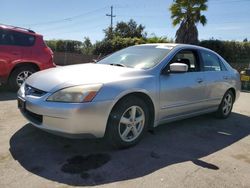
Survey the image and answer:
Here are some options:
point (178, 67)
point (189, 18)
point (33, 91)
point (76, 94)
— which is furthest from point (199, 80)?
point (189, 18)

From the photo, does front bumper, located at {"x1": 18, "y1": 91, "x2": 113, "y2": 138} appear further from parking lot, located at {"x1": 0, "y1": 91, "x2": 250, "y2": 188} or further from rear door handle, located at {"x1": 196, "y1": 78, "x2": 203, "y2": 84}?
rear door handle, located at {"x1": 196, "y1": 78, "x2": 203, "y2": 84}

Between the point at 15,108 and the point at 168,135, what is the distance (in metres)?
3.15

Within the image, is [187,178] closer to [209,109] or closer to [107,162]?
A: [107,162]

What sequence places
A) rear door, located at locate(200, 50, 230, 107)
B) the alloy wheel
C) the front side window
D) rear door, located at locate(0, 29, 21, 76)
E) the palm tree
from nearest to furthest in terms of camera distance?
1. the alloy wheel
2. the front side window
3. rear door, located at locate(200, 50, 230, 107)
4. rear door, located at locate(0, 29, 21, 76)
5. the palm tree

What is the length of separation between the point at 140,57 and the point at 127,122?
50.0 inches

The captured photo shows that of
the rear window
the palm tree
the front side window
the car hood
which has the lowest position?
the car hood

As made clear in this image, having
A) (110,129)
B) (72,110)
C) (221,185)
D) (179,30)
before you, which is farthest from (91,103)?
(179,30)

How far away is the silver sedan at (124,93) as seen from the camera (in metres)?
3.34

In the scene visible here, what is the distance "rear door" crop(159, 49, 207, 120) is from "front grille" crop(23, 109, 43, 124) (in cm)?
171

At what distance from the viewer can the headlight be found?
332cm

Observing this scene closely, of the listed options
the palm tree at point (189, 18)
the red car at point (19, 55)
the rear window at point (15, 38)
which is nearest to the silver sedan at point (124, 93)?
the red car at point (19, 55)

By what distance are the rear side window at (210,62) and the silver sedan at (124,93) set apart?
0.07ft

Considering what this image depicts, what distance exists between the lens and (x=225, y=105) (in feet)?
19.4

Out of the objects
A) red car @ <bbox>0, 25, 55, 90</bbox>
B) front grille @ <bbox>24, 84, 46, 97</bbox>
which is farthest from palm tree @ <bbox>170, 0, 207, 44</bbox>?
front grille @ <bbox>24, 84, 46, 97</bbox>
